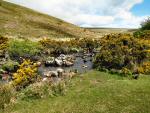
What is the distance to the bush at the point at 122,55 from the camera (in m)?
41.8

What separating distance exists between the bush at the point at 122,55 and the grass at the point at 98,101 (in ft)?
35.7

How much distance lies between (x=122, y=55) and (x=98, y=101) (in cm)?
1936

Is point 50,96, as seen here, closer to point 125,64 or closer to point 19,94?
point 19,94

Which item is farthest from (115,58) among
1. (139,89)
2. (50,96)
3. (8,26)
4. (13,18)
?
(13,18)

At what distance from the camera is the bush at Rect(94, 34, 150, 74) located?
41.8 m

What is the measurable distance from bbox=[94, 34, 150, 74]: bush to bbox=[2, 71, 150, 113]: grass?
1087 cm

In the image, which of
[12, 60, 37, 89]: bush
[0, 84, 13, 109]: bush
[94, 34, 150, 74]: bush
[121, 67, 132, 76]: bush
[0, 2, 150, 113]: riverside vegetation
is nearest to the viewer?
[0, 2, 150, 113]: riverside vegetation

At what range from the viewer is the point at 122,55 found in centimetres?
4316

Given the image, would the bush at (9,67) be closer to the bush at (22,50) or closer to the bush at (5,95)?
the bush at (22,50)

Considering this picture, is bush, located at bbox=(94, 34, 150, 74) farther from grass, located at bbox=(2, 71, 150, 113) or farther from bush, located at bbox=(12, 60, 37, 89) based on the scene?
bush, located at bbox=(12, 60, 37, 89)

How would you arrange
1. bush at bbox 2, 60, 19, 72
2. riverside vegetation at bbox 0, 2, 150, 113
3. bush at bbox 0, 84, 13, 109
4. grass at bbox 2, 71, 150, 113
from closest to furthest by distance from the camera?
grass at bbox 2, 71, 150, 113 < riverside vegetation at bbox 0, 2, 150, 113 < bush at bbox 0, 84, 13, 109 < bush at bbox 2, 60, 19, 72

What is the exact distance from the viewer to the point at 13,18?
126188mm

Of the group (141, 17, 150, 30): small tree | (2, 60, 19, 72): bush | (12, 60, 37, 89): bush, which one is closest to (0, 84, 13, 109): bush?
(12, 60, 37, 89): bush

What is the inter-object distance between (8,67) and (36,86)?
19681 millimetres
